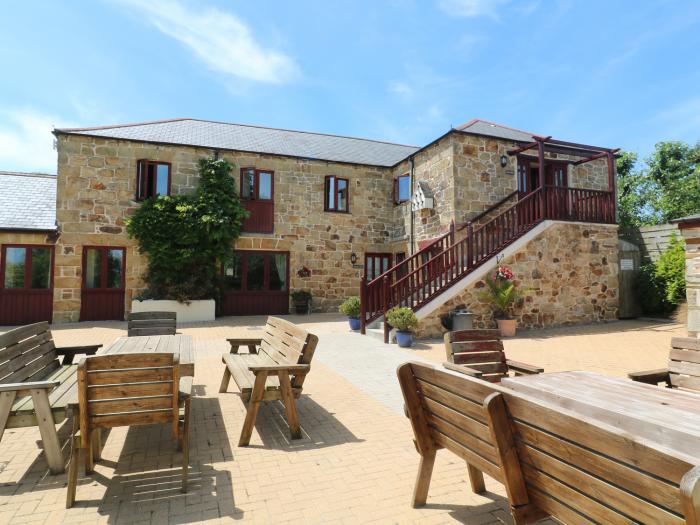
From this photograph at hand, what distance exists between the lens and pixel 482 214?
11.1 meters

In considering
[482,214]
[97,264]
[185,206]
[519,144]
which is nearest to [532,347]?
[482,214]

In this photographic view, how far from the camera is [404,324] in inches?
311

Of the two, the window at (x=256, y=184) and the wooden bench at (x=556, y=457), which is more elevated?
the window at (x=256, y=184)

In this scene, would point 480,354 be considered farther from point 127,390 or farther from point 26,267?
point 26,267

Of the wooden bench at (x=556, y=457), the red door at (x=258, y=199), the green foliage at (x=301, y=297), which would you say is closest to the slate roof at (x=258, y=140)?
the red door at (x=258, y=199)

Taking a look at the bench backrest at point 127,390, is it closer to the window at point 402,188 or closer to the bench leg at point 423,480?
the bench leg at point 423,480

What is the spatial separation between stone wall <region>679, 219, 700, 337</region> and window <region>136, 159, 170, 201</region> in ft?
42.3

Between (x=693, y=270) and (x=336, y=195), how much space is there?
1045 centimetres

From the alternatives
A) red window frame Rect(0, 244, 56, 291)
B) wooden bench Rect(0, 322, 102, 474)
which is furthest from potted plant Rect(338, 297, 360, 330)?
red window frame Rect(0, 244, 56, 291)

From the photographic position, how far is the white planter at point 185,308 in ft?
37.6

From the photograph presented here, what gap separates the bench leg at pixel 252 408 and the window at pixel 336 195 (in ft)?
36.4

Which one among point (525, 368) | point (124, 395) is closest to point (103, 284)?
point (124, 395)

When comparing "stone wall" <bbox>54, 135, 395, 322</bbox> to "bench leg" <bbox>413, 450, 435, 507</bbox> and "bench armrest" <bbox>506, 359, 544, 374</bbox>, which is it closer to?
"bench armrest" <bbox>506, 359, 544, 374</bbox>

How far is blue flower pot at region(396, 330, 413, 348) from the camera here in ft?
26.0
